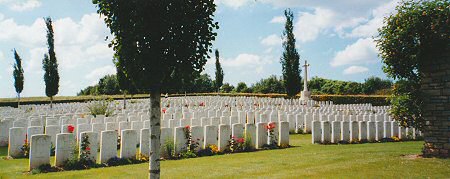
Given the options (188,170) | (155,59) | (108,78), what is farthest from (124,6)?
(108,78)

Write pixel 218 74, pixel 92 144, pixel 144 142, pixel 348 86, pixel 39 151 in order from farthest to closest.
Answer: pixel 218 74
pixel 348 86
pixel 144 142
pixel 92 144
pixel 39 151

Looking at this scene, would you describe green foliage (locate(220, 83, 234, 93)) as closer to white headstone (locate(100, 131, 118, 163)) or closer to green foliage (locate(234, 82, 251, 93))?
green foliage (locate(234, 82, 251, 93))

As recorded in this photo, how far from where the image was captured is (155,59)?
3.97 m

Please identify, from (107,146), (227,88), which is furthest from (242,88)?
(107,146)

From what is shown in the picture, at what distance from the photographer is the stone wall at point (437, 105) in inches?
297

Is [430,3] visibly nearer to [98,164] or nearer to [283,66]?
[98,164]

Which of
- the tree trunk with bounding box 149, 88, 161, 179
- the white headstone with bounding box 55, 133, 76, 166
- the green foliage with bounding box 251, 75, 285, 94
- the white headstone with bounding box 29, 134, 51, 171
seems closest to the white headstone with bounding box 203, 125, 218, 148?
the white headstone with bounding box 55, 133, 76, 166

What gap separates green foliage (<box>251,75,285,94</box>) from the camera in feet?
159

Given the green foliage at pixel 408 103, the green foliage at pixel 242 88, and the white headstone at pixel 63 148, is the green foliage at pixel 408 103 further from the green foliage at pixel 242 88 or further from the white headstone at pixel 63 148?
the green foliage at pixel 242 88

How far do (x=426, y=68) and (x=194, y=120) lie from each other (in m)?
6.48

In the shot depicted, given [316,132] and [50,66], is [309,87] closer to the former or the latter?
[50,66]

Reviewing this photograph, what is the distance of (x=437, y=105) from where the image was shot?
25.3 feet

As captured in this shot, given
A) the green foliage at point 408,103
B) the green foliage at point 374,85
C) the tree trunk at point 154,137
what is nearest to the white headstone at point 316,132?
the green foliage at point 408,103

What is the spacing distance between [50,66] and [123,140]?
864 inches
